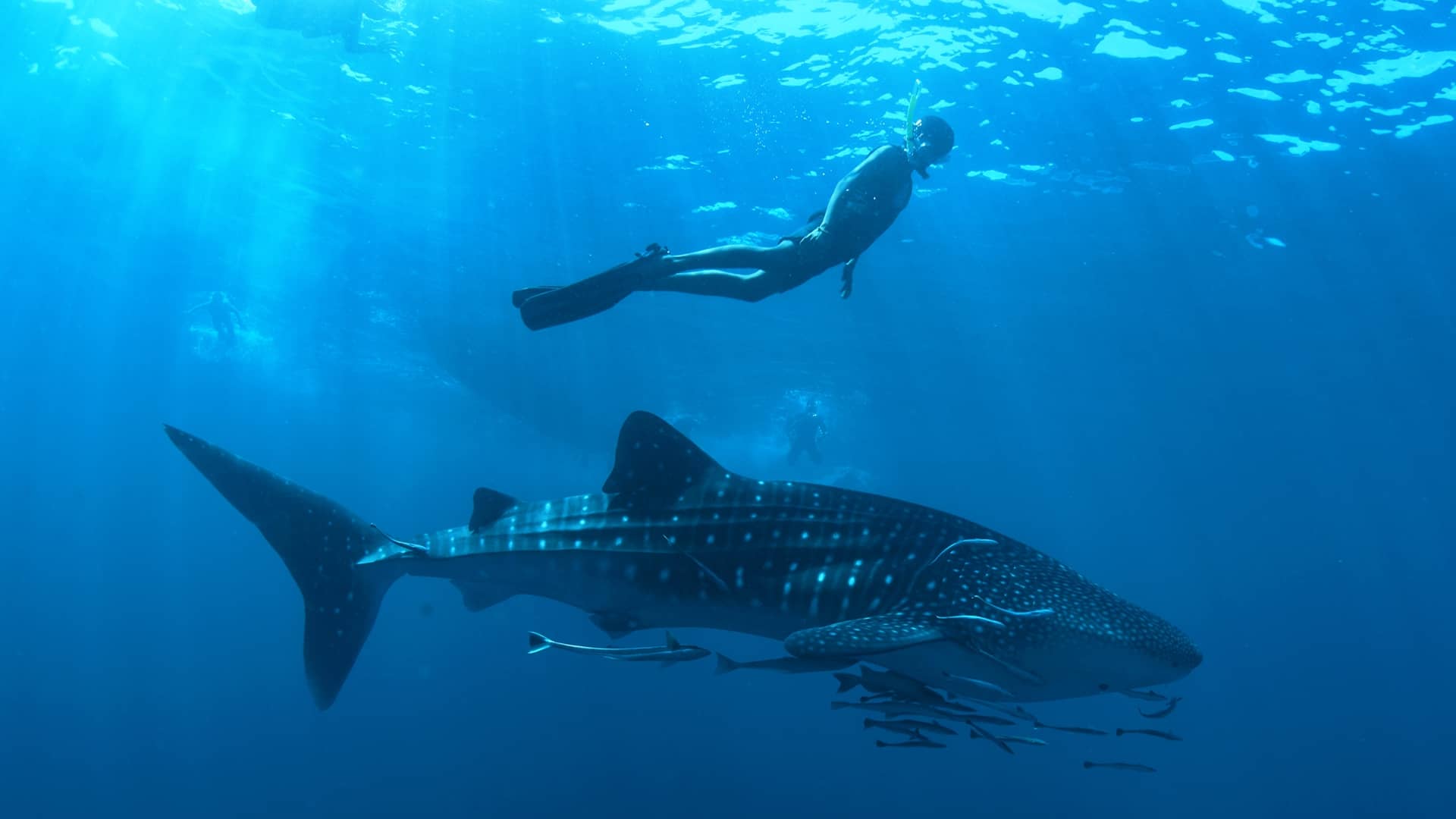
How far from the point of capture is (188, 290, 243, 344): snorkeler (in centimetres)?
3603

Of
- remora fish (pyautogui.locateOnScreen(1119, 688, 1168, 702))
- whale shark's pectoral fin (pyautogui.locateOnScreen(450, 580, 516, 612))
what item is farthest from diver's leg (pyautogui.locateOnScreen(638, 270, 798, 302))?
remora fish (pyautogui.locateOnScreen(1119, 688, 1168, 702))

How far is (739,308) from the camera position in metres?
26.5

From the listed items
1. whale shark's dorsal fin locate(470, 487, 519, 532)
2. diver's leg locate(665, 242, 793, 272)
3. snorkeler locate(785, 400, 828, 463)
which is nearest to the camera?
whale shark's dorsal fin locate(470, 487, 519, 532)

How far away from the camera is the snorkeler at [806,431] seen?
39.6 m

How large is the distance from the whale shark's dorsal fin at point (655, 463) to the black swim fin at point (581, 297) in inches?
66.9

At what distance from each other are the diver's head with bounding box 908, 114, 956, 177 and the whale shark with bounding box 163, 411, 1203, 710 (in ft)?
Answer: 15.3

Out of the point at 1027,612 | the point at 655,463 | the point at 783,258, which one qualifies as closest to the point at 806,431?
the point at 783,258

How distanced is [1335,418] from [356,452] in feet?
262

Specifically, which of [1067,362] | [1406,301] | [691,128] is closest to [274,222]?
[691,128]

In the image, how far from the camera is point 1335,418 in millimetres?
32062

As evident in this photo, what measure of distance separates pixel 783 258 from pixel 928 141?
6.91 ft

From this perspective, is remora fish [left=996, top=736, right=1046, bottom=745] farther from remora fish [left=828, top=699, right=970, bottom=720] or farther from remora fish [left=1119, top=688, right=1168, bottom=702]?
remora fish [left=1119, top=688, right=1168, bottom=702]

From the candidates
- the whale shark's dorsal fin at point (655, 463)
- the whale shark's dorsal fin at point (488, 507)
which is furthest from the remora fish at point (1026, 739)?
the whale shark's dorsal fin at point (488, 507)

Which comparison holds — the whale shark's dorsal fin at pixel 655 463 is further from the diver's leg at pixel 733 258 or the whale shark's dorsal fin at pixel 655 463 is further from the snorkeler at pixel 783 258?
the diver's leg at pixel 733 258
